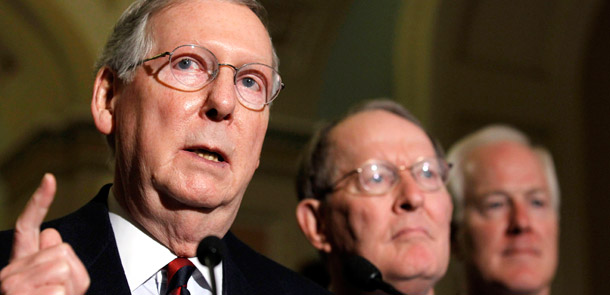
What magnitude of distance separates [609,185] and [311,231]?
401 centimetres

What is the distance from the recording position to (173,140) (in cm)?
194

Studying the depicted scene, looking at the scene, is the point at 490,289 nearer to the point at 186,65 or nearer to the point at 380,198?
the point at 380,198

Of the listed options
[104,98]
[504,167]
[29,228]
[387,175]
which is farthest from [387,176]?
[29,228]

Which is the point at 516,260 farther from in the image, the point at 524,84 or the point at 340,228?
the point at 524,84

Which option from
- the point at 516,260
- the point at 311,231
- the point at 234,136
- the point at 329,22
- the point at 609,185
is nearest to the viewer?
the point at 234,136

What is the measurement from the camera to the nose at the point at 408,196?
2.75 meters

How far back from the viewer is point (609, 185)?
622 centimetres

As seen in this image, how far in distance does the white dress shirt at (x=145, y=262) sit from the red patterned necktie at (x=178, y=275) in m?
0.02

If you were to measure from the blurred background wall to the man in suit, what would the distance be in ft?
14.5

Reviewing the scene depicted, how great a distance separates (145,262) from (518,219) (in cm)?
193

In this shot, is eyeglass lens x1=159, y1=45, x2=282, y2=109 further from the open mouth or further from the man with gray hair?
the man with gray hair

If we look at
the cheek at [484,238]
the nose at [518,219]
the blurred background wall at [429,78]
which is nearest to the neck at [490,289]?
the cheek at [484,238]

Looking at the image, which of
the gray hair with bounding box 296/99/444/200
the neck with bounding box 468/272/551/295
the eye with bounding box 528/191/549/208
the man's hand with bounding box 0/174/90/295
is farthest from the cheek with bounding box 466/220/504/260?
the man's hand with bounding box 0/174/90/295

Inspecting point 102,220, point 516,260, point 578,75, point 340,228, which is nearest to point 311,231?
point 340,228
